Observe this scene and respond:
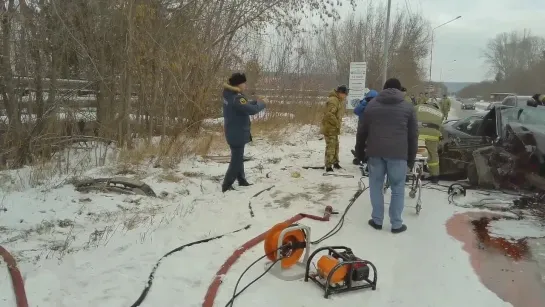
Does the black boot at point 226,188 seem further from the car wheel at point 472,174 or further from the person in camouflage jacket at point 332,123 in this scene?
the car wheel at point 472,174

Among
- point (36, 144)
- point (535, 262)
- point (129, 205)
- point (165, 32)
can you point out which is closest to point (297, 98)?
point (165, 32)

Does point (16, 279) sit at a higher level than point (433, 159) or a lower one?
lower

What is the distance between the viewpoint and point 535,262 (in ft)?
15.3

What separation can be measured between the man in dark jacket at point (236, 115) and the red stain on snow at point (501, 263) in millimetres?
3026

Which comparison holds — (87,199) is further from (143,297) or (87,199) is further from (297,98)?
(297,98)

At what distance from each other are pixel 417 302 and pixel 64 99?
7.25 metres

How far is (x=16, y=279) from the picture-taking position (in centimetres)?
362

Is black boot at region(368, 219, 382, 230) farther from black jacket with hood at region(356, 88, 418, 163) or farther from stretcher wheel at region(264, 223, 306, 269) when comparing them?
stretcher wheel at region(264, 223, 306, 269)

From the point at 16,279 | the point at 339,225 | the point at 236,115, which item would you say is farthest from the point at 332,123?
the point at 16,279

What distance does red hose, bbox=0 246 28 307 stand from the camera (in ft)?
10.9

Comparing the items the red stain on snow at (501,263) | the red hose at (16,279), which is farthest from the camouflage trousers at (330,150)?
the red hose at (16,279)

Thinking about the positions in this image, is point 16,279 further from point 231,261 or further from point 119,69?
point 119,69

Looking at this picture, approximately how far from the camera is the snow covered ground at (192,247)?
3.68m

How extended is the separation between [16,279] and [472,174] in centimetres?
658
